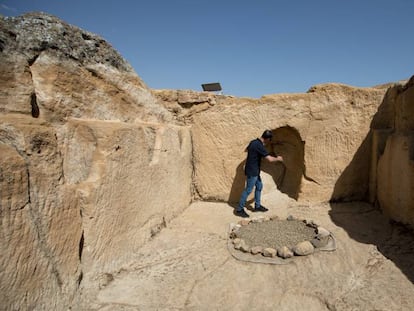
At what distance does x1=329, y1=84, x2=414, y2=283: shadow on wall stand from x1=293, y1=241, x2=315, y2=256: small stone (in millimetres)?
630

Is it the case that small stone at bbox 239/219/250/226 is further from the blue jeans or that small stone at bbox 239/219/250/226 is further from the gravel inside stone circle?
the blue jeans

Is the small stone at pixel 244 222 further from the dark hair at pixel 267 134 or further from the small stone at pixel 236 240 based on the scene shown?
the dark hair at pixel 267 134

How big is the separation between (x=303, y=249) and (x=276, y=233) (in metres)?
0.47

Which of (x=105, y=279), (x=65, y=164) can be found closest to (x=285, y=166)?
(x=105, y=279)

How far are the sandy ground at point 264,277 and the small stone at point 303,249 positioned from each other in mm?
50

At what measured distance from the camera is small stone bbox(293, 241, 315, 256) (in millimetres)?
2512

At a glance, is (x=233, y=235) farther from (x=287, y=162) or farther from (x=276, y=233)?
(x=287, y=162)

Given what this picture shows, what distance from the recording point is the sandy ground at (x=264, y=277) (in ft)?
6.35

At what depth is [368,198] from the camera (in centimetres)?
387

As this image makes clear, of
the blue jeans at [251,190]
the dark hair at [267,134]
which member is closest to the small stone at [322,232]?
the blue jeans at [251,190]

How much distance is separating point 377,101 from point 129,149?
3370 mm

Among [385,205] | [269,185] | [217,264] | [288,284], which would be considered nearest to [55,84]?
[217,264]

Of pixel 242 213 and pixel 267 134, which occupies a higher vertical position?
pixel 267 134

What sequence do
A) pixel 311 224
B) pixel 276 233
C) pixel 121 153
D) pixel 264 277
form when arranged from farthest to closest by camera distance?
pixel 311 224
pixel 276 233
pixel 121 153
pixel 264 277
